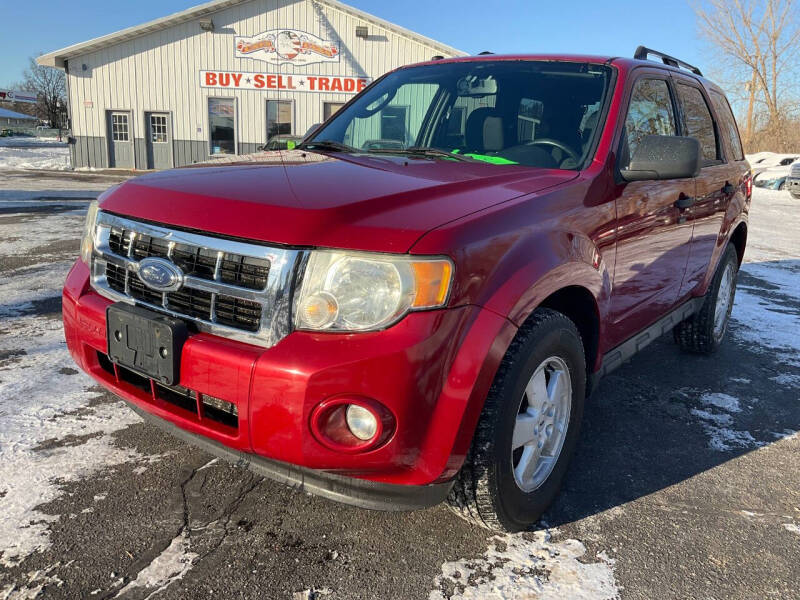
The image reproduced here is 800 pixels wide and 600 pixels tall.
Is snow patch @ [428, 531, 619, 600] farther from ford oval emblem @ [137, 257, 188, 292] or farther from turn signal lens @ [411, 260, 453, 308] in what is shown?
ford oval emblem @ [137, 257, 188, 292]

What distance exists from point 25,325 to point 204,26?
20.5m

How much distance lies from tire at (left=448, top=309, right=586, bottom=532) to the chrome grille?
0.73m

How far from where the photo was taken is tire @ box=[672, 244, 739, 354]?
171 inches

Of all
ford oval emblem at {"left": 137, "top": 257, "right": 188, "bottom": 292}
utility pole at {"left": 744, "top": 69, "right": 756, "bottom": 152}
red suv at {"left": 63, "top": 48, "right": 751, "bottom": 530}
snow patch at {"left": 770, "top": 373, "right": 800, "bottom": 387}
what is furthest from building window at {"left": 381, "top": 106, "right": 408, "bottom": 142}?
utility pole at {"left": 744, "top": 69, "right": 756, "bottom": 152}

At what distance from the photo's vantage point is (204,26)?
2189 cm

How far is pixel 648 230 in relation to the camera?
2.96 m

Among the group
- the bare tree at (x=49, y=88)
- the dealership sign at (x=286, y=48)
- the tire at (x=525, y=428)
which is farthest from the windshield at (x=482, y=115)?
the bare tree at (x=49, y=88)

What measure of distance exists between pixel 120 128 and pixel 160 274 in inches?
937

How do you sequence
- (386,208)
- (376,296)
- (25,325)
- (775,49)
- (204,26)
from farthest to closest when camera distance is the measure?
(775,49) < (204,26) < (25,325) < (386,208) < (376,296)

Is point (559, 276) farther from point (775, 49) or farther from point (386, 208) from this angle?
point (775, 49)

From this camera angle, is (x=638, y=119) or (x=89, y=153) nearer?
(x=638, y=119)

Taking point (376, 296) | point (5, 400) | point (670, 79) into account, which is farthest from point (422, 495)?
point (670, 79)

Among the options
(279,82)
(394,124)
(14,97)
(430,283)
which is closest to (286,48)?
(279,82)

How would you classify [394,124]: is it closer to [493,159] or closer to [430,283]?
[493,159]
